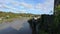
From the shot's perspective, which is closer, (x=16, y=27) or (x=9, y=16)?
(x=9, y=16)

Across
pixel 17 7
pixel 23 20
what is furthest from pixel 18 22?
pixel 17 7

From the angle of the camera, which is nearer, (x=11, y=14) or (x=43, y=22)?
(x=43, y=22)

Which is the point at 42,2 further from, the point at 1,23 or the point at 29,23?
the point at 1,23

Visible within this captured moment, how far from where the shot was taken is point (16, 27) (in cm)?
554

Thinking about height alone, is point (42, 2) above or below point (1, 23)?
above

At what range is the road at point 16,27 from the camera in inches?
215

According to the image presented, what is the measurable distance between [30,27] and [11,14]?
0.81 metres

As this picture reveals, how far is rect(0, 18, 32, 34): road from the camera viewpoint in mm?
5457

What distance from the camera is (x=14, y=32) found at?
550 centimetres

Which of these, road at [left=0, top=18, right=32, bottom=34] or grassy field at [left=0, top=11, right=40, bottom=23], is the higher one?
grassy field at [left=0, top=11, right=40, bottom=23]

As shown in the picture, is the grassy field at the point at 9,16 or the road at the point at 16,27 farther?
the road at the point at 16,27

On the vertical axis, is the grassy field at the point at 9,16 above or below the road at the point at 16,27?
above

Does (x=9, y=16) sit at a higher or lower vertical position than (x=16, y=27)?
higher

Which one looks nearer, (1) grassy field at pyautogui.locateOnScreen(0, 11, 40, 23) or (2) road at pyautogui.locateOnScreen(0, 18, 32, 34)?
(1) grassy field at pyautogui.locateOnScreen(0, 11, 40, 23)
